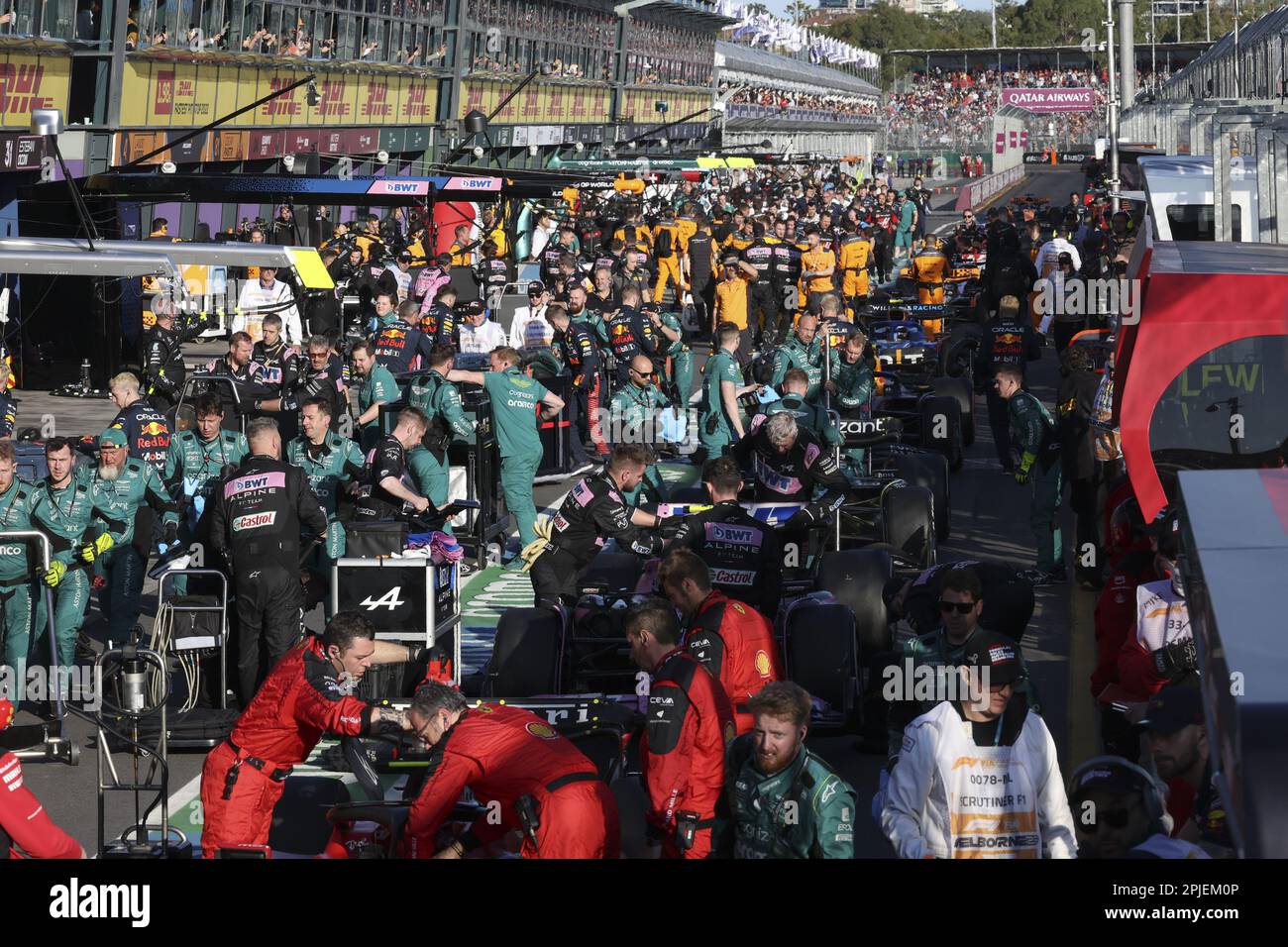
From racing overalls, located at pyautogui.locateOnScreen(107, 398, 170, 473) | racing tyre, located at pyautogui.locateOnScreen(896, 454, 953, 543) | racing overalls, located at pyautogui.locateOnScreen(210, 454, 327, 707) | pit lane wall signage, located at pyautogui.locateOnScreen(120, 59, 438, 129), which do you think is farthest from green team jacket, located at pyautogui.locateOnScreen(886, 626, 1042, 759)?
pit lane wall signage, located at pyautogui.locateOnScreen(120, 59, 438, 129)

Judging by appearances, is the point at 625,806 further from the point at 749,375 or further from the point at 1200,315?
the point at 749,375

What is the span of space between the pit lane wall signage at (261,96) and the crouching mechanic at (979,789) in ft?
82.4

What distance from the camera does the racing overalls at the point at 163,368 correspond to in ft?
54.0

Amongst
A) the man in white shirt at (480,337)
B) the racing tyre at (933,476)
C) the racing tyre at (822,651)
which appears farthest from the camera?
the man in white shirt at (480,337)

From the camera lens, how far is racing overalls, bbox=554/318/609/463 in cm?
1697

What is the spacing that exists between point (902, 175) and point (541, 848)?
78179mm

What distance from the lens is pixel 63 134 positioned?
2636cm

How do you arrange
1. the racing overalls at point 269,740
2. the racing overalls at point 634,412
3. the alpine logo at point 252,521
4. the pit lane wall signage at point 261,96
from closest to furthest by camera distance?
the racing overalls at point 269,740 < the alpine logo at point 252,521 < the racing overalls at point 634,412 < the pit lane wall signage at point 261,96

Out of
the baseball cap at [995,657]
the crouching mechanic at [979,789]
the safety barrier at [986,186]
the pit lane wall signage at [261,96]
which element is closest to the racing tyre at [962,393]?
the baseball cap at [995,657]

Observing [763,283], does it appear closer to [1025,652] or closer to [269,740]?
[1025,652]

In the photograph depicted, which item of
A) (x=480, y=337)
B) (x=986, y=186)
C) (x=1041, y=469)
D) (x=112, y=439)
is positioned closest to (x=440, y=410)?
(x=112, y=439)

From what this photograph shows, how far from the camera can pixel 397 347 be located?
1655 cm

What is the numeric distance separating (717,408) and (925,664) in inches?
307

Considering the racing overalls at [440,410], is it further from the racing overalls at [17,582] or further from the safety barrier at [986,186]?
the safety barrier at [986,186]
